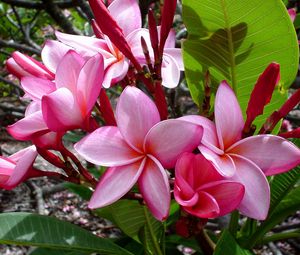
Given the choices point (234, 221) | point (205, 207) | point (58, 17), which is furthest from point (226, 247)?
point (58, 17)

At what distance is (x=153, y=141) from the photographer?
658mm

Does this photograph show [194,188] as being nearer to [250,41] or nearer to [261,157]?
[261,157]

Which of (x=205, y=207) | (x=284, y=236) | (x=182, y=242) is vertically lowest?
(x=182, y=242)

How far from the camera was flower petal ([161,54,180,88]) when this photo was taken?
32.0 inches

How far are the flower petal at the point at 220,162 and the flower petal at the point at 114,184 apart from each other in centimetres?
9

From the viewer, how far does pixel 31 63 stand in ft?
2.64

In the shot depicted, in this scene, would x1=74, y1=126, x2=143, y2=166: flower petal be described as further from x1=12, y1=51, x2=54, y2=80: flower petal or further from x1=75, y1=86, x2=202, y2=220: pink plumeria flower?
x1=12, y1=51, x2=54, y2=80: flower petal

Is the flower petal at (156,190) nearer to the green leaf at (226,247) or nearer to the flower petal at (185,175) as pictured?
the flower petal at (185,175)

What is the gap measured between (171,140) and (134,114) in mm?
62

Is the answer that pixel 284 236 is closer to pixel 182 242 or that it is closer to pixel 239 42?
pixel 182 242

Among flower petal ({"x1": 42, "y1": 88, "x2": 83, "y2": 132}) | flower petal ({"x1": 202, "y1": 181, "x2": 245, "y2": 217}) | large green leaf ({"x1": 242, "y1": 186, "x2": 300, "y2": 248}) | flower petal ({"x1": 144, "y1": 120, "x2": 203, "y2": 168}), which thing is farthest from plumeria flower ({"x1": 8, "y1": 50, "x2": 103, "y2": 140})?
large green leaf ({"x1": 242, "y1": 186, "x2": 300, "y2": 248})

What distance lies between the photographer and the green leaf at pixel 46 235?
0.92 meters

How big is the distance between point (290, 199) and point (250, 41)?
1.38 feet

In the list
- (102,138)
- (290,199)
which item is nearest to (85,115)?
(102,138)
